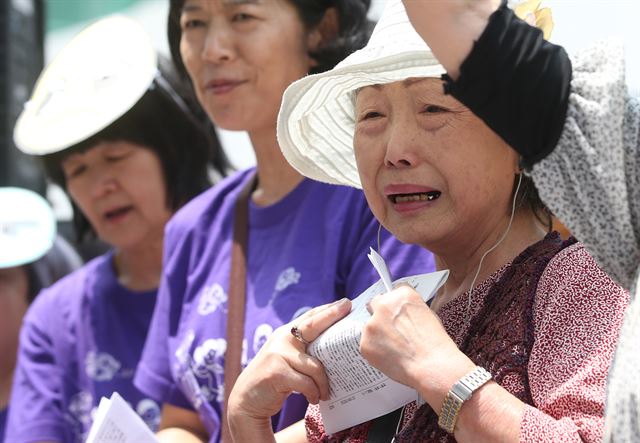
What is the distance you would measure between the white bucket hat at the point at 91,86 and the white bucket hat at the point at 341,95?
119 cm

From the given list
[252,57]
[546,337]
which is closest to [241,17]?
[252,57]

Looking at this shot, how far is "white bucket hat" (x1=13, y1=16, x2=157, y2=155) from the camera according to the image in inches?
133

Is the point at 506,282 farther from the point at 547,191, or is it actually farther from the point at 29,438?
the point at 29,438

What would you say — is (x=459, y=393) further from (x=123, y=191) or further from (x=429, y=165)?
(x=123, y=191)

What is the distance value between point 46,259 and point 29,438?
110 centimetres

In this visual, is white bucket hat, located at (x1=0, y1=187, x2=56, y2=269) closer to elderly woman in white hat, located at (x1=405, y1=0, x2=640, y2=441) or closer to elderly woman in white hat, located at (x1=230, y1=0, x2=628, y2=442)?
elderly woman in white hat, located at (x1=230, y1=0, x2=628, y2=442)

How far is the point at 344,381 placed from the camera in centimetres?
185

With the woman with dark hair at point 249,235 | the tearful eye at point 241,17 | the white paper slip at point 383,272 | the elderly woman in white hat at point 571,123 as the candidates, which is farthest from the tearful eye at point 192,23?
the elderly woman in white hat at point 571,123

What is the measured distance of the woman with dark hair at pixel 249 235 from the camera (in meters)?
2.43

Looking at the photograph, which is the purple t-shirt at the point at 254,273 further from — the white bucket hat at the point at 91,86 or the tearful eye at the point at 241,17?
the white bucket hat at the point at 91,86

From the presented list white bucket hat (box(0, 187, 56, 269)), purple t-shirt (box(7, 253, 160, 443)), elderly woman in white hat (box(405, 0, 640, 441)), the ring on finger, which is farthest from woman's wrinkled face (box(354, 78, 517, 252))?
white bucket hat (box(0, 187, 56, 269))

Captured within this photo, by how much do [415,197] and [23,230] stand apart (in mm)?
2524

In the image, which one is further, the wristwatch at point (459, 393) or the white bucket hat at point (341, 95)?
the white bucket hat at point (341, 95)

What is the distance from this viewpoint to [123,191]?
140 inches
